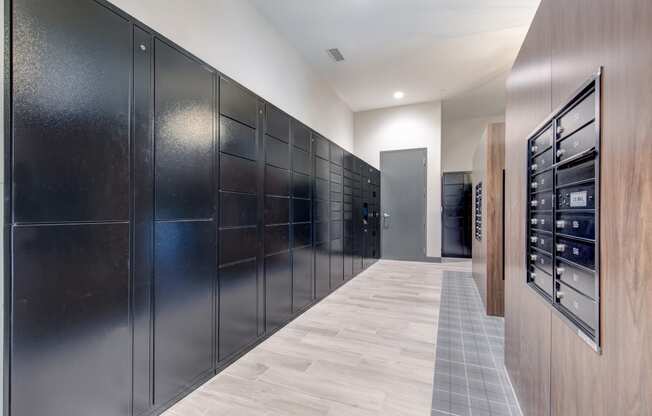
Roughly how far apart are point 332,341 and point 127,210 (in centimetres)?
197

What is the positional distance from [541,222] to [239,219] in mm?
1942

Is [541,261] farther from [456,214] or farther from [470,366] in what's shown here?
[456,214]

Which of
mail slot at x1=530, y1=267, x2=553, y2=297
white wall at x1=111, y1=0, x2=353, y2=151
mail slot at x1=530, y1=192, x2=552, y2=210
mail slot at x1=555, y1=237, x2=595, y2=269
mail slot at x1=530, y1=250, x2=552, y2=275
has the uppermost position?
white wall at x1=111, y1=0, x2=353, y2=151

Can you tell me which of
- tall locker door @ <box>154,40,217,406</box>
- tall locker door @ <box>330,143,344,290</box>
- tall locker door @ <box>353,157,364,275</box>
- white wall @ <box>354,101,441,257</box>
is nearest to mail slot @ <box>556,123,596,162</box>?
tall locker door @ <box>154,40,217,406</box>

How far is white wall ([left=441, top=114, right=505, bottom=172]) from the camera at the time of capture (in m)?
7.83

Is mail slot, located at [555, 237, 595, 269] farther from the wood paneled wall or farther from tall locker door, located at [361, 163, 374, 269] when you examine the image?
tall locker door, located at [361, 163, 374, 269]

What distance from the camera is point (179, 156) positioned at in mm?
1821

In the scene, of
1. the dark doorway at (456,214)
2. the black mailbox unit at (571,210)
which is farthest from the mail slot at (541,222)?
the dark doorway at (456,214)

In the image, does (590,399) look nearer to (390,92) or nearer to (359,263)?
(359,263)

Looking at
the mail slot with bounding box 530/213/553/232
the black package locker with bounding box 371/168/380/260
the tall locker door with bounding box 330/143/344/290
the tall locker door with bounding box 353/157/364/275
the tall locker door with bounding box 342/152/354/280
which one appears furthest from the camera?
the black package locker with bounding box 371/168/380/260

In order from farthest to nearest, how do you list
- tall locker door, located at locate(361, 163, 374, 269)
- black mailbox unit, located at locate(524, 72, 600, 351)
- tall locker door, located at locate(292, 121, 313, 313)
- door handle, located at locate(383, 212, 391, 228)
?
1. door handle, located at locate(383, 212, 391, 228)
2. tall locker door, located at locate(361, 163, 374, 269)
3. tall locker door, located at locate(292, 121, 313, 313)
4. black mailbox unit, located at locate(524, 72, 600, 351)

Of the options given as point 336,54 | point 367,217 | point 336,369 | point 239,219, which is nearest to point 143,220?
point 239,219

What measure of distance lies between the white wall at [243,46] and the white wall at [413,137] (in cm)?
201

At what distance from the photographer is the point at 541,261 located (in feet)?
4.53
